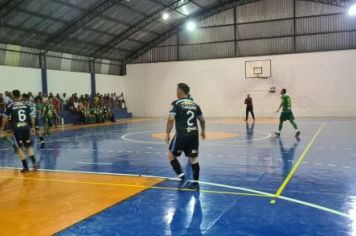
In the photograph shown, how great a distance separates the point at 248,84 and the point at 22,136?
28.6 meters

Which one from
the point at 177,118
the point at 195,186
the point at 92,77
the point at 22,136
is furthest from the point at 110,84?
the point at 195,186

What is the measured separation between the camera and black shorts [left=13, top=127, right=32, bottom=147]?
34.1ft

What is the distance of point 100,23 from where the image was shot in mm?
31375

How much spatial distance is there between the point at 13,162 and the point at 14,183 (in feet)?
11.3

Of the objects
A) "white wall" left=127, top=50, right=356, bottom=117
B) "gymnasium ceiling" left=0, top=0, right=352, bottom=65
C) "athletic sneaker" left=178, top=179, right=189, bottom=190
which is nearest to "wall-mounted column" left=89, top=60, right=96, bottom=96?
"gymnasium ceiling" left=0, top=0, right=352, bottom=65

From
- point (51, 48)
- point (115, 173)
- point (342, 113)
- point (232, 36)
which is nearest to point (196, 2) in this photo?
point (232, 36)

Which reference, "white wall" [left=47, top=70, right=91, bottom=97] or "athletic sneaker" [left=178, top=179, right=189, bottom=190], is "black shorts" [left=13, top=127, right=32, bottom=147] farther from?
"white wall" [left=47, top=70, right=91, bottom=97]

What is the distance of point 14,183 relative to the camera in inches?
349

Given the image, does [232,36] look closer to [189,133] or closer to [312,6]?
[312,6]

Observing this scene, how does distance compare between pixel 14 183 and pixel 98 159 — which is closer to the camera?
pixel 14 183

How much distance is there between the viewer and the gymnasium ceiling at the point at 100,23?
26.1 metres

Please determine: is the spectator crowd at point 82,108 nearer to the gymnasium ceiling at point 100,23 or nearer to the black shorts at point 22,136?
the gymnasium ceiling at point 100,23

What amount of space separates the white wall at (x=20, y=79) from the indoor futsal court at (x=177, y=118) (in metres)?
0.09

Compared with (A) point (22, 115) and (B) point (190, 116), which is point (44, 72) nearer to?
(A) point (22, 115)
